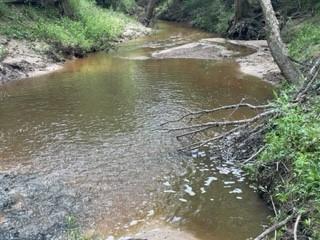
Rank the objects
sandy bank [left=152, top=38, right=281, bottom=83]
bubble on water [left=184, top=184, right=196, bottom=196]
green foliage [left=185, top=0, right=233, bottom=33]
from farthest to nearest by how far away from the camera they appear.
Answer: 1. green foliage [left=185, top=0, right=233, bottom=33]
2. sandy bank [left=152, top=38, right=281, bottom=83]
3. bubble on water [left=184, top=184, right=196, bottom=196]

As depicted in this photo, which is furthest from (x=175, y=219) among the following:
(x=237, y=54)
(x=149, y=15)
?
(x=149, y=15)

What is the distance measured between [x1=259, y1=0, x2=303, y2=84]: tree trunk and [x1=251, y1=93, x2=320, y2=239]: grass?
258 centimetres

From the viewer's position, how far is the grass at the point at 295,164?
16.0ft

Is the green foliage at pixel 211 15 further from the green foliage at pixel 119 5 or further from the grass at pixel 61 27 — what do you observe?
the grass at pixel 61 27

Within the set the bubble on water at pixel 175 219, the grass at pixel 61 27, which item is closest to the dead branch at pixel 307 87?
the bubble on water at pixel 175 219

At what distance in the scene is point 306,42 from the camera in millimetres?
14641

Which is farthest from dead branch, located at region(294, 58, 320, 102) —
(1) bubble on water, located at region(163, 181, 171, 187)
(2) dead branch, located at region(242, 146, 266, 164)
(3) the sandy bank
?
(3) the sandy bank

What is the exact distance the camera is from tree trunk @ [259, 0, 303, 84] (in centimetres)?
988

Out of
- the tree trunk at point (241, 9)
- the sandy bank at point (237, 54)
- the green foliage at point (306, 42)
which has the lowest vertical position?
the sandy bank at point (237, 54)

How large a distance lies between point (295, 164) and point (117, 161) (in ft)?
10.7

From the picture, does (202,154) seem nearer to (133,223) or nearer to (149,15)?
(133,223)

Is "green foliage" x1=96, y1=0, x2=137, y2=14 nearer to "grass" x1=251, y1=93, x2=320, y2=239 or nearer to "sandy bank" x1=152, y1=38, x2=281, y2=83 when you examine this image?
"sandy bank" x1=152, y1=38, x2=281, y2=83

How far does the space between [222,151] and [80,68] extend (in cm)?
955

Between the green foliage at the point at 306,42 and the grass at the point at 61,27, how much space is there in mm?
8267
